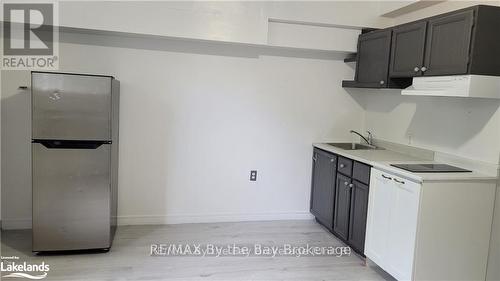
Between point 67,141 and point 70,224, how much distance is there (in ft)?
2.31

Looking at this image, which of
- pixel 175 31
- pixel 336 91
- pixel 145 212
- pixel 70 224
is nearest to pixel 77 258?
pixel 70 224

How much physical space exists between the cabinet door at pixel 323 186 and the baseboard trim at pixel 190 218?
11.9 inches

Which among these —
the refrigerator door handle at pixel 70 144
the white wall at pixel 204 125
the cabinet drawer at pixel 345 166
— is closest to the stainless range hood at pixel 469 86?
the cabinet drawer at pixel 345 166

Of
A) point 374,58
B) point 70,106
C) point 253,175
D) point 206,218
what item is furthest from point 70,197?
point 374,58

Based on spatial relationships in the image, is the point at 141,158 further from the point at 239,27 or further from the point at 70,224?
the point at 239,27

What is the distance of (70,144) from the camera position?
312 cm

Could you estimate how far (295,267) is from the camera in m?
3.20

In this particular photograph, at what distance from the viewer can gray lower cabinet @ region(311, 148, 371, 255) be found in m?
3.34

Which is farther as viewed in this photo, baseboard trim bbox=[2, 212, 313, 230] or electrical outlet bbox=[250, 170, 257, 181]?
electrical outlet bbox=[250, 170, 257, 181]

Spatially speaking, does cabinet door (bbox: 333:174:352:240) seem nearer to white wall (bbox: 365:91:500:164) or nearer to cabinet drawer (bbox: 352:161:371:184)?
cabinet drawer (bbox: 352:161:371:184)

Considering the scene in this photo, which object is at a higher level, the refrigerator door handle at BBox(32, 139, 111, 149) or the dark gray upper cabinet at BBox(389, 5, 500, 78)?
the dark gray upper cabinet at BBox(389, 5, 500, 78)

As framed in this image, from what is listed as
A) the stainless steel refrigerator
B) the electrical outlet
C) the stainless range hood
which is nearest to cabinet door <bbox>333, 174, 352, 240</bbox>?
the electrical outlet

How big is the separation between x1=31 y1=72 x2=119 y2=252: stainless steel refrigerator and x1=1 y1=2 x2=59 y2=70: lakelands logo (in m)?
0.65

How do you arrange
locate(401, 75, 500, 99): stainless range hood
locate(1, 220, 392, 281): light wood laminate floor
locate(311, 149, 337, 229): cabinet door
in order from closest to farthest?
locate(401, 75, 500, 99): stainless range hood → locate(1, 220, 392, 281): light wood laminate floor → locate(311, 149, 337, 229): cabinet door
